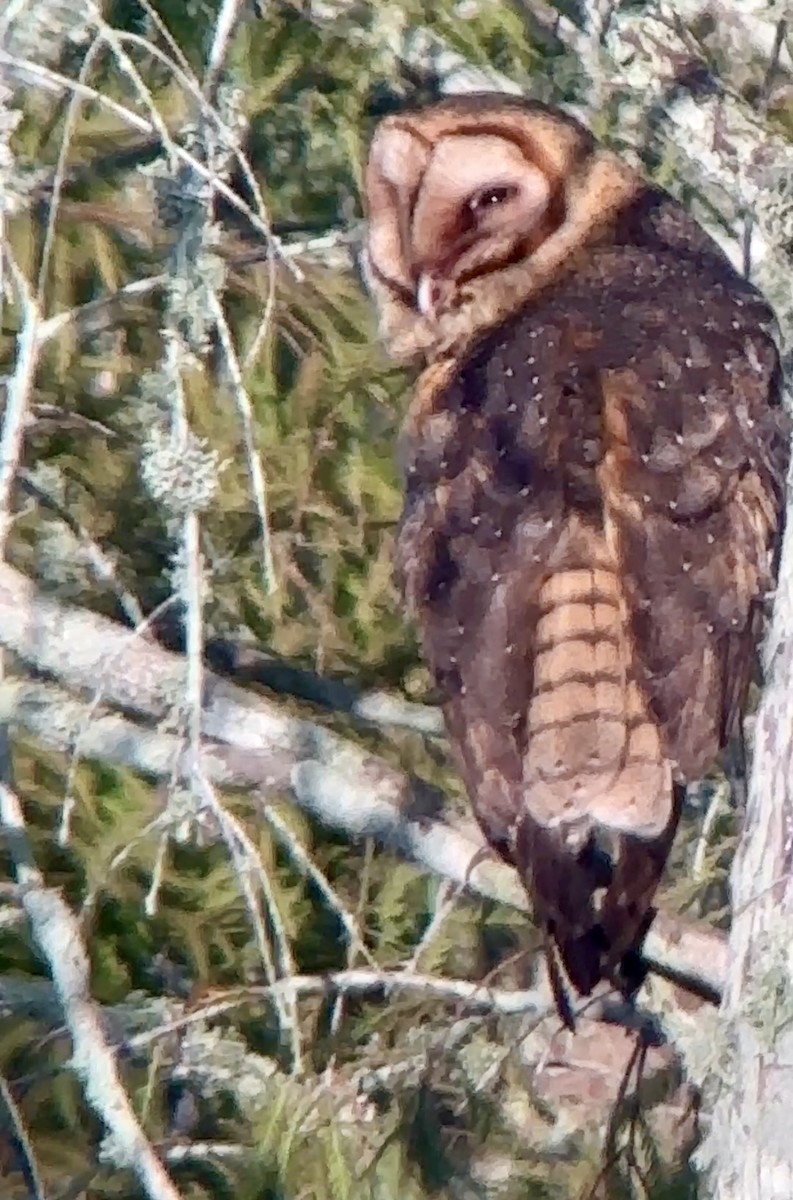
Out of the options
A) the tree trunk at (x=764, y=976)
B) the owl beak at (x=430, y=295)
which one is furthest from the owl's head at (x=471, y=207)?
the tree trunk at (x=764, y=976)

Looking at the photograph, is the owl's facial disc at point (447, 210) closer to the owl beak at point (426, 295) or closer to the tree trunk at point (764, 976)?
the owl beak at point (426, 295)

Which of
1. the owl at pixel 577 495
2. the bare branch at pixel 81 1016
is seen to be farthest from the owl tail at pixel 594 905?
the bare branch at pixel 81 1016

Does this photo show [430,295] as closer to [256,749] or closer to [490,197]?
[490,197]

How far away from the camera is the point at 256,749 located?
983 mm

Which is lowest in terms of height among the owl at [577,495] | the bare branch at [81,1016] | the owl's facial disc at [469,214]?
the bare branch at [81,1016]

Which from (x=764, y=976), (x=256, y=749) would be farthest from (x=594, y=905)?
(x=256, y=749)

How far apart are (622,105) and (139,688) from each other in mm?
466

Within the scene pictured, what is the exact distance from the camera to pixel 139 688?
976 mm

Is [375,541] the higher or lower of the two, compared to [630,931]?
higher

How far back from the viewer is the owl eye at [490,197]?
3.28ft

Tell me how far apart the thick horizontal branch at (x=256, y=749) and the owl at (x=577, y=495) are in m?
0.03

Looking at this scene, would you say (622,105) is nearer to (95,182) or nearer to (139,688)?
(95,182)

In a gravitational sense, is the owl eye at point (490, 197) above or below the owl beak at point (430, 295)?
above

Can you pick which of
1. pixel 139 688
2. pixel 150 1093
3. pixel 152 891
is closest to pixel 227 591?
pixel 139 688
